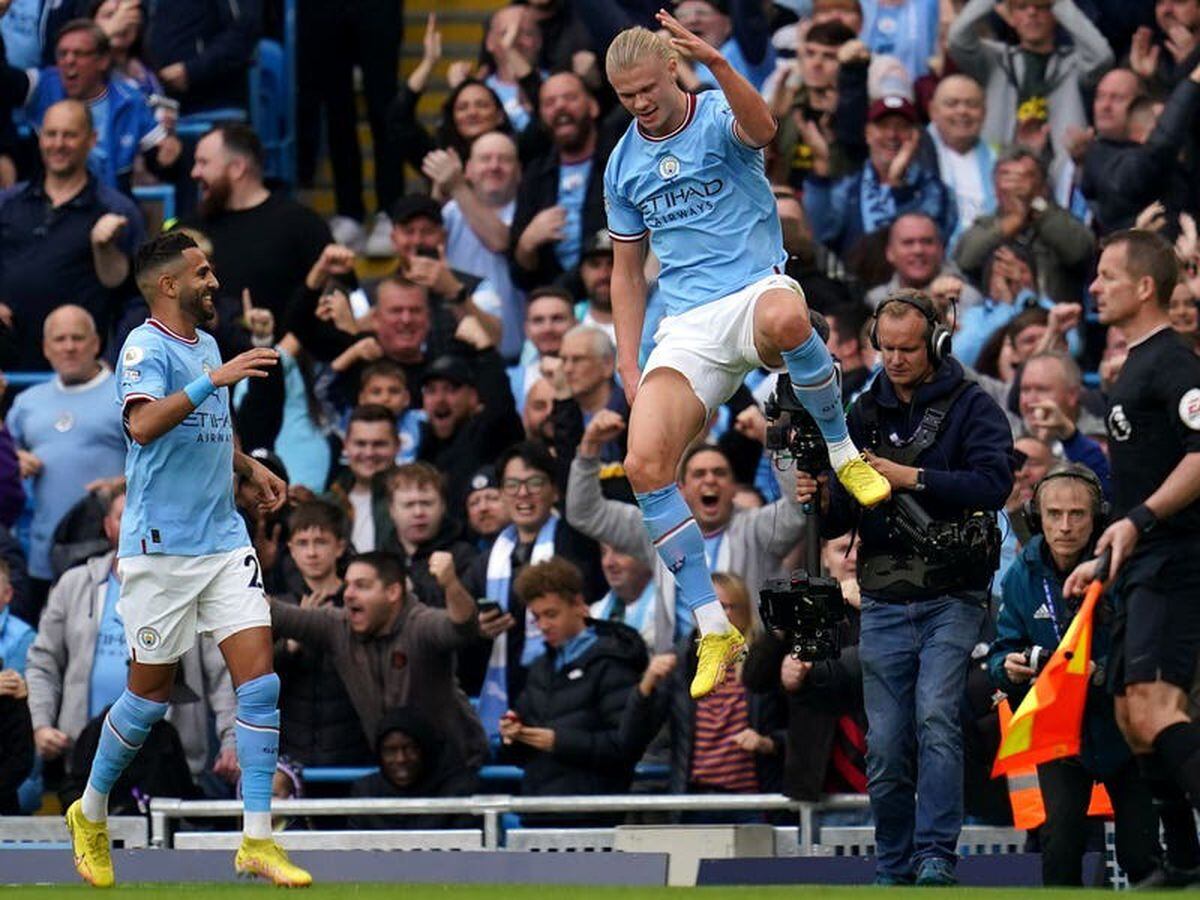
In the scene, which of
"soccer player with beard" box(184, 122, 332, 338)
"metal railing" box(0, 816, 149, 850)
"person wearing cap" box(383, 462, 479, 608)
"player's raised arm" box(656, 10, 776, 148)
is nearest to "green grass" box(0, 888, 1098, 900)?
"metal railing" box(0, 816, 149, 850)

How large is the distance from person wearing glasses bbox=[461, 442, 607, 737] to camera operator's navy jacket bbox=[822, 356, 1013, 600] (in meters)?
3.21

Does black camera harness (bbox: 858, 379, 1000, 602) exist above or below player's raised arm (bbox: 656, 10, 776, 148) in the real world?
below

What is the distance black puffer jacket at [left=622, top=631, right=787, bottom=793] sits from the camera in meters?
12.9

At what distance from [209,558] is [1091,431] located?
229 inches

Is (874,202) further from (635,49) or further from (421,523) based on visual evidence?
(635,49)

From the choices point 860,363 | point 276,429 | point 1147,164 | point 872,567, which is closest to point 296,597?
point 276,429

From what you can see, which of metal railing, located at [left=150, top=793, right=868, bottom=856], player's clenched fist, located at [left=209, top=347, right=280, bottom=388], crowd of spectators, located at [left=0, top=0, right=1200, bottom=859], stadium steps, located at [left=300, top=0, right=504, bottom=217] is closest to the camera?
player's clenched fist, located at [left=209, top=347, right=280, bottom=388]

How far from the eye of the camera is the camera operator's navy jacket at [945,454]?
10758mm

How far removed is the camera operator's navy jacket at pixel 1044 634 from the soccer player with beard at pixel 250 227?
21.8 ft

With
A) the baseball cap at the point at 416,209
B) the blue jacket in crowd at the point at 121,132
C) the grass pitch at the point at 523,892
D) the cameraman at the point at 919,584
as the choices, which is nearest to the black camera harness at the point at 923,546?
the cameraman at the point at 919,584

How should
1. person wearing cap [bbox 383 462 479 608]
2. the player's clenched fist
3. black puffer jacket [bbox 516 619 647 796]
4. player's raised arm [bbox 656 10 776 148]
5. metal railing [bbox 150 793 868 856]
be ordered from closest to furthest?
player's raised arm [bbox 656 10 776 148]
the player's clenched fist
metal railing [bbox 150 793 868 856]
black puffer jacket [bbox 516 619 647 796]
person wearing cap [bbox 383 462 479 608]

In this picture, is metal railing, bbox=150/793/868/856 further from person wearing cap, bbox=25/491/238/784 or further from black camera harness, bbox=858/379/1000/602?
black camera harness, bbox=858/379/1000/602

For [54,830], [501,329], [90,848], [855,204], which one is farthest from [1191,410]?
[501,329]

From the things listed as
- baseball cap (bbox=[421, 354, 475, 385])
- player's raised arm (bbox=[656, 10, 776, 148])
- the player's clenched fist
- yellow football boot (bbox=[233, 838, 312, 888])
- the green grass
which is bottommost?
yellow football boot (bbox=[233, 838, 312, 888])
